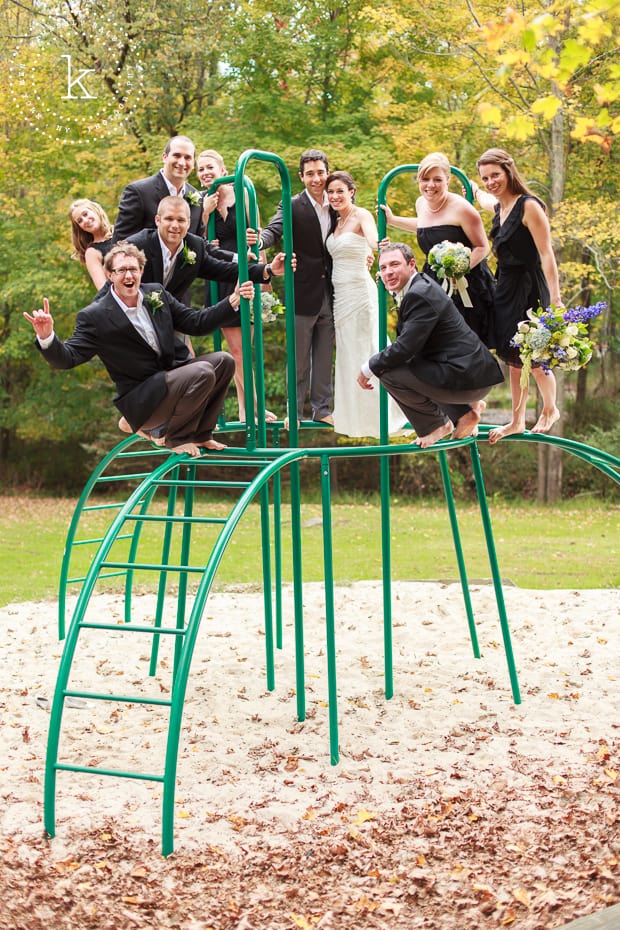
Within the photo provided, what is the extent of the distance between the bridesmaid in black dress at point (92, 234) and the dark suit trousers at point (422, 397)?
7.10 feet

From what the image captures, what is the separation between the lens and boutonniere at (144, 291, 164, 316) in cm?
531

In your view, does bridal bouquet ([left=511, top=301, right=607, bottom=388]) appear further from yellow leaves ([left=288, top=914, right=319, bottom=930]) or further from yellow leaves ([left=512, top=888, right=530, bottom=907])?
yellow leaves ([left=288, top=914, right=319, bottom=930])

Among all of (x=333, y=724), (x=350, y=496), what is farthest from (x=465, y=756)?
(x=350, y=496)

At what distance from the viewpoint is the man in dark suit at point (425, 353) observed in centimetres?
538

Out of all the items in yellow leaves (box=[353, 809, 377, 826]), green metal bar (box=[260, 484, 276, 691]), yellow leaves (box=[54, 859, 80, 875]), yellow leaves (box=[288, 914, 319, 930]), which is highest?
green metal bar (box=[260, 484, 276, 691])

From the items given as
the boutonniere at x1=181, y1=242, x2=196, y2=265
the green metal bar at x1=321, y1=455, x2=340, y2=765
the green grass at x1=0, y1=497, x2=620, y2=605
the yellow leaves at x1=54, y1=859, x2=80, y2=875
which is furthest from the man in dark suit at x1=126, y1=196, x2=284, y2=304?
the green grass at x1=0, y1=497, x2=620, y2=605

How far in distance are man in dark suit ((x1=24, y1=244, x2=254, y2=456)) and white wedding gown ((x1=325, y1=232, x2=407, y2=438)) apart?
135cm

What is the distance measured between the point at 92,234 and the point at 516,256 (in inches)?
110

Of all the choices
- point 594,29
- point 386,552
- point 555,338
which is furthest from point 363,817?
point 594,29

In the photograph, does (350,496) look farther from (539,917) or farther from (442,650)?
(539,917)

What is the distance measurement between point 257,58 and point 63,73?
11.8ft

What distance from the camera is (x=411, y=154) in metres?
15.2

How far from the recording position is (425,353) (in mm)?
5531

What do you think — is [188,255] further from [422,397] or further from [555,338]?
[555,338]
